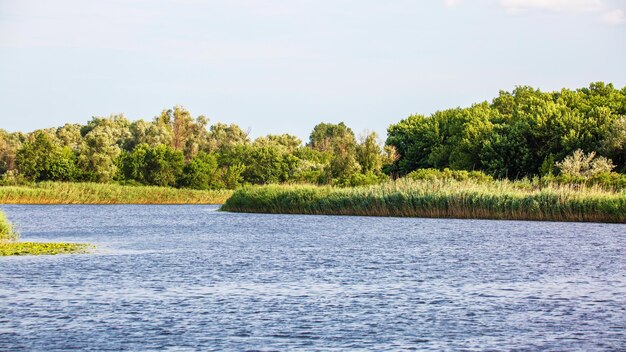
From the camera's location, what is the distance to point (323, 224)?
49.6 m

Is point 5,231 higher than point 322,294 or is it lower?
higher

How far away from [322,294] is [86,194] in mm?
64456

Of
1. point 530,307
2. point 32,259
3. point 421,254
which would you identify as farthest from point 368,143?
point 530,307

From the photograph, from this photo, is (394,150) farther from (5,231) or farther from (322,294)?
(322,294)

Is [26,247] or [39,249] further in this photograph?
[26,247]

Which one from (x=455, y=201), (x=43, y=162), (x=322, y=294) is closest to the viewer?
(x=322, y=294)

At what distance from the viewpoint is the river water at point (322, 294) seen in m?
15.8

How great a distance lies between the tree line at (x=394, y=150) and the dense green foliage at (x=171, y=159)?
107mm

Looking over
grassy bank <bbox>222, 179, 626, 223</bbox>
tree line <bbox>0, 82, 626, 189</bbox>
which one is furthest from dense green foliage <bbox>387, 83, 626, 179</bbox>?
grassy bank <bbox>222, 179, 626, 223</bbox>

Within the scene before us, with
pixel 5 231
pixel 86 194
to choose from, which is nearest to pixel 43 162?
pixel 86 194

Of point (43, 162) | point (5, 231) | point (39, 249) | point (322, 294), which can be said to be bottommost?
point (322, 294)

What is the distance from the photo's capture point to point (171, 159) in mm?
101625

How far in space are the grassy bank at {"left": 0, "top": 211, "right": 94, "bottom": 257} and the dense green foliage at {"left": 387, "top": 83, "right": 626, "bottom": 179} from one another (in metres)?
43.5

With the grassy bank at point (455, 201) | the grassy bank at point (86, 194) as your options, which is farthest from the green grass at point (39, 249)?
the grassy bank at point (86, 194)
